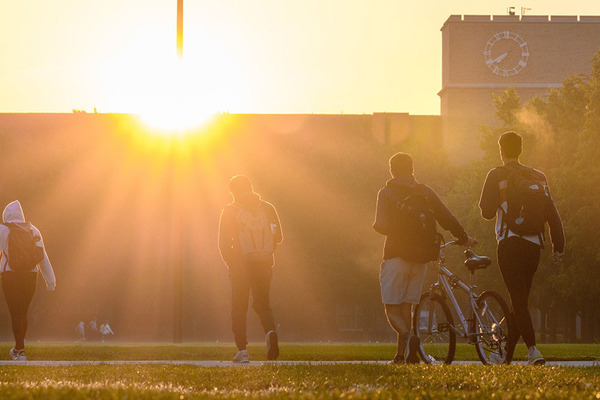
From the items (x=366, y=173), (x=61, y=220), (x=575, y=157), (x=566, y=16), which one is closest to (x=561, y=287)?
(x=575, y=157)

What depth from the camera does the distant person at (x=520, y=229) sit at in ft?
30.4

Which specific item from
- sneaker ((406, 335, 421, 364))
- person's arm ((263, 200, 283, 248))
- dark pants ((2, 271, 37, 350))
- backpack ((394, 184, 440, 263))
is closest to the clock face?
dark pants ((2, 271, 37, 350))

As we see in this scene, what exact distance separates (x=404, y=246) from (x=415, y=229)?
19 centimetres

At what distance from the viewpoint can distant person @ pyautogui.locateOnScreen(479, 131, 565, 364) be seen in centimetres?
927

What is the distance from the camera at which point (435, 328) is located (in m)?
10.2

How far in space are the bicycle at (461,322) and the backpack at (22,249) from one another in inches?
204

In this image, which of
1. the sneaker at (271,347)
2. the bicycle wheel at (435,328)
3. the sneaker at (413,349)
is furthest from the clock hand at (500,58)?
the sneaker at (413,349)

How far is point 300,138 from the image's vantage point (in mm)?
54312

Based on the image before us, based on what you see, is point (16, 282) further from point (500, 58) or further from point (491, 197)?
point (500, 58)

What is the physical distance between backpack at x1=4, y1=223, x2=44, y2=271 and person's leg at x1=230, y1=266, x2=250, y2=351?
2855 millimetres

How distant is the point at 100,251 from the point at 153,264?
2.77m

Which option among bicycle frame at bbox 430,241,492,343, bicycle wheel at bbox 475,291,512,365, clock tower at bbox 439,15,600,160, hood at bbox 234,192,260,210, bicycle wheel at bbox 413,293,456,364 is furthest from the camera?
clock tower at bbox 439,15,600,160

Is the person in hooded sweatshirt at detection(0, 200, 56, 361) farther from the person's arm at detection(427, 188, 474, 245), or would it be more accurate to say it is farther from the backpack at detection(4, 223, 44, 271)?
the person's arm at detection(427, 188, 474, 245)

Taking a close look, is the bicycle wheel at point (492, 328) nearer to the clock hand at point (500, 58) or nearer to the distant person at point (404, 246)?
the distant person at point (404, 246)
